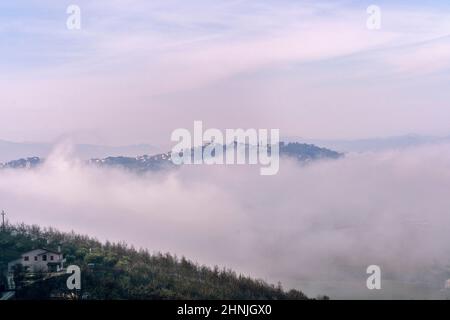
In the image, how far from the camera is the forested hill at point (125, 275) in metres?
9.28

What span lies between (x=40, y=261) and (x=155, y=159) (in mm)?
2743

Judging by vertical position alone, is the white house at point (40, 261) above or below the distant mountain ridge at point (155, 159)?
below

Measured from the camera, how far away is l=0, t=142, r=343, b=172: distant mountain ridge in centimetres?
1045

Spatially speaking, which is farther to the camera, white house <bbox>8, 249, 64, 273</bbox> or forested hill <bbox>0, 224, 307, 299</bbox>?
white house <bbox>8, 249, 64, 273</bbox>

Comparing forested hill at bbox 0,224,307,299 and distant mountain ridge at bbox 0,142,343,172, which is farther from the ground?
distant mountain ridge at bbox 0,142,343,172

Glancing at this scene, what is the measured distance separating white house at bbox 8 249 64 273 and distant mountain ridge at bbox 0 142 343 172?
1.89m

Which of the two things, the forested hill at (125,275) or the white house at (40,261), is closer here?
the forested hill at (125,275)

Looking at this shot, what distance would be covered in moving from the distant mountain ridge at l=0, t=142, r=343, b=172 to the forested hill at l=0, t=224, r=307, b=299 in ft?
4.44

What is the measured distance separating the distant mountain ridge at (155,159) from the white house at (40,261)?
1885mm

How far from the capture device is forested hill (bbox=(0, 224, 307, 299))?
9281 millimetres

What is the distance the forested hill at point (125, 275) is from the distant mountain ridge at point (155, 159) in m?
1.35
